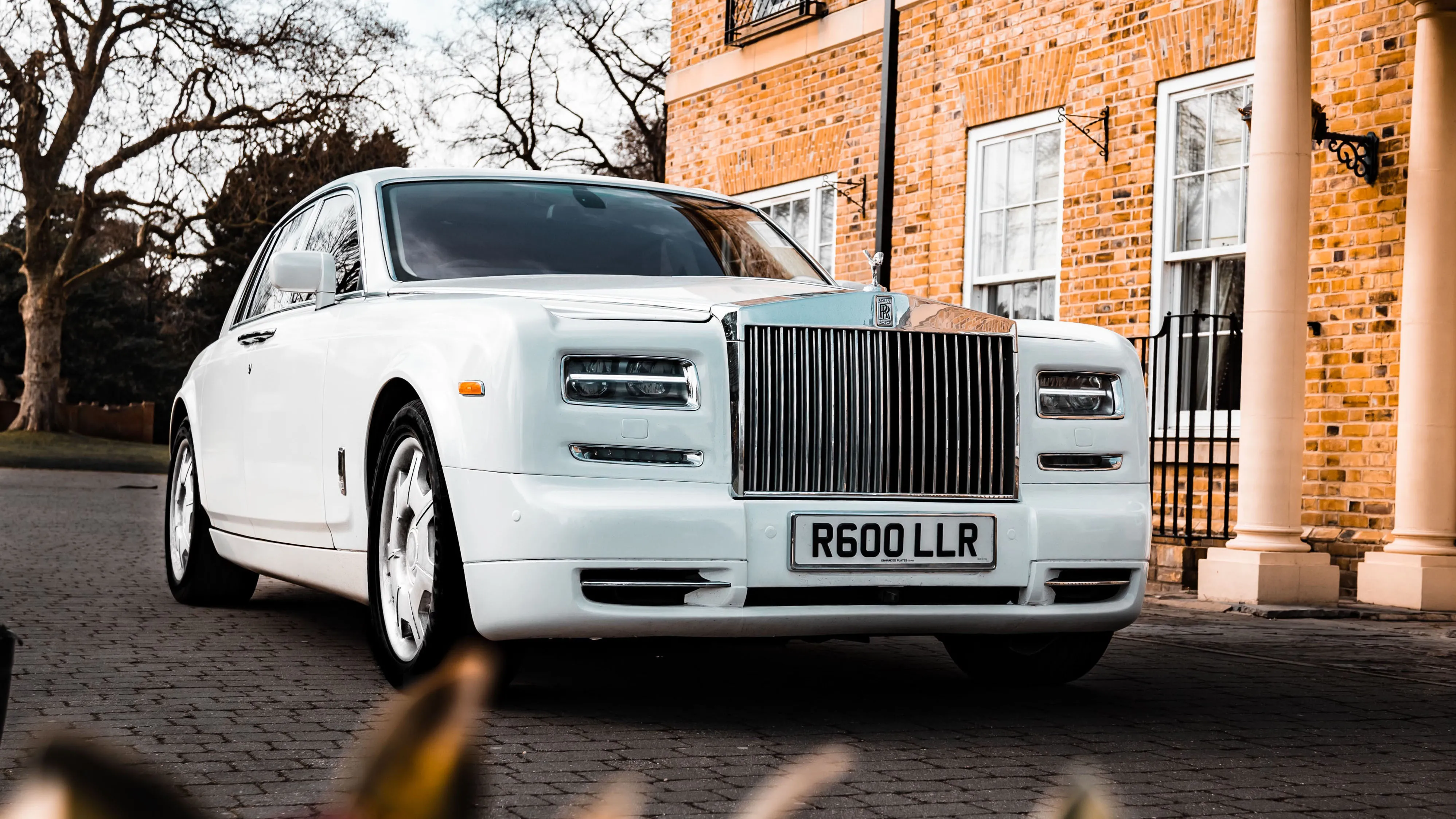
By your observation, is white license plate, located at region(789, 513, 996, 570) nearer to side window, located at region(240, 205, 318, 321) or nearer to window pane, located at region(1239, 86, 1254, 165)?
side window, located at region(240, 205, 318, 321)

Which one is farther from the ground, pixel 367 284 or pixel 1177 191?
pixel 1177 191

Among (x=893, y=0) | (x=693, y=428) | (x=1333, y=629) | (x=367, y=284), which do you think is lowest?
(x=1333, y=629)

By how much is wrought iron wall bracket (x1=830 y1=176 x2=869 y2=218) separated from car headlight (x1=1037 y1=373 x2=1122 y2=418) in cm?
939

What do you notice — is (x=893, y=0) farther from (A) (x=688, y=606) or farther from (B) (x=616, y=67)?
(B) (x=616, y=67)

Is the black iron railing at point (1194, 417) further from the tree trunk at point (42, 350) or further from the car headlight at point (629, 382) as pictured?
the tree trunk at point (42, 350)

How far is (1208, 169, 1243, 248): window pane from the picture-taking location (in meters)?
10.9

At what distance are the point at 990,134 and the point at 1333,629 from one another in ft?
19.0

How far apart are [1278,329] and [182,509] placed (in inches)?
231

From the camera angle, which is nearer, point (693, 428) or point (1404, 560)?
point (693, 428)

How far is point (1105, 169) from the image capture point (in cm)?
1191

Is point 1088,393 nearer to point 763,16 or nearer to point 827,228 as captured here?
point 827,228

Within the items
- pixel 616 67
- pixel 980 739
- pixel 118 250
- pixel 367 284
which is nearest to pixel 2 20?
pixel 118 250

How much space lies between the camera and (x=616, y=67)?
4400 centimetres

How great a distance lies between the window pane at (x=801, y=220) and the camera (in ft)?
50.7
